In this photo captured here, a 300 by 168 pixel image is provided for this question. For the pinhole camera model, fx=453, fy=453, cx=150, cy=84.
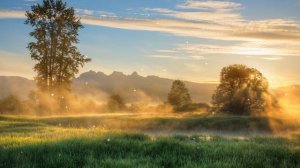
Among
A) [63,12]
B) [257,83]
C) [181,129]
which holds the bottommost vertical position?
[181,129]

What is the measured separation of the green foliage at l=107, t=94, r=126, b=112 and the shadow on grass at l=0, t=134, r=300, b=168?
2523 inches

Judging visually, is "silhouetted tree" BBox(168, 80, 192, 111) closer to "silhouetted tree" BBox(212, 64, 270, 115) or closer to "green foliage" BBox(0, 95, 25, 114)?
"silhouetted tree" BBox(212, 64, 270, 115)

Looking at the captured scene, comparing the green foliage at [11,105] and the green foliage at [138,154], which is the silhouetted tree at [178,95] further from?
the green foliage at [138,154]

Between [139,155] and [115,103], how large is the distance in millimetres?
68067

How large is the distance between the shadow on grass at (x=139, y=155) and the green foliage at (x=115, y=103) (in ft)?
210

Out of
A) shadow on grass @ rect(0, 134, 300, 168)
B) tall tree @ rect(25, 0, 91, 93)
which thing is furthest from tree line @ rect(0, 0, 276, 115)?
shadow on grass @ rect(0, 134, 300, 168)

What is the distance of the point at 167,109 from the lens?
245ft

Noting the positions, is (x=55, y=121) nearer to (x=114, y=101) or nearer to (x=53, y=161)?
(x=53, y=161)

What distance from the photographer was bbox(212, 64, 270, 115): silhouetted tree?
51406 mm

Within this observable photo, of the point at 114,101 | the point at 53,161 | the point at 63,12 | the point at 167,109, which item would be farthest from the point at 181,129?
the point at 114,101

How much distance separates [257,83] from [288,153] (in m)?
42.4

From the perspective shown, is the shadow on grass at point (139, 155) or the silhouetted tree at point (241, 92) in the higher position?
the silhouetted tree at point (241, 92)

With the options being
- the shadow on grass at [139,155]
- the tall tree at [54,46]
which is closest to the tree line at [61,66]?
the tall tree at [54,46]

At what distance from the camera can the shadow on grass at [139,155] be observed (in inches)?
491
